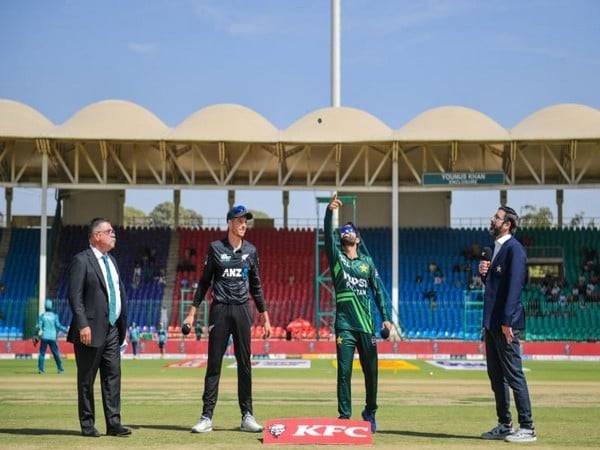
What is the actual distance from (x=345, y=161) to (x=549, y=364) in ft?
73.9

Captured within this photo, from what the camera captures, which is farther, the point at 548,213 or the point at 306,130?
the point at 548,213

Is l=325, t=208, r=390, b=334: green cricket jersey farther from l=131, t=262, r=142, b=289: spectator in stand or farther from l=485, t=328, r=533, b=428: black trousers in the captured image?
l=131, t=262, r=142, b=289: spectator in stand

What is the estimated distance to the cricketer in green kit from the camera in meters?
10.6

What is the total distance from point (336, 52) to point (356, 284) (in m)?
40.9

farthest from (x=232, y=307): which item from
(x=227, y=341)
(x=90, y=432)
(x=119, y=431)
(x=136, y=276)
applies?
(x=136, y=276)

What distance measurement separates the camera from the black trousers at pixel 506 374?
10.2 metres

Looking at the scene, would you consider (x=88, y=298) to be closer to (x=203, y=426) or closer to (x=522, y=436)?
(x=203, y=426)

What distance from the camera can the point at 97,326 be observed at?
1035 cm

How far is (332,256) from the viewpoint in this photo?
10.8 meters

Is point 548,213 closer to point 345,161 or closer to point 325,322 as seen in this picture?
point 345,161

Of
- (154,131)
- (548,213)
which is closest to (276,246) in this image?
(154,131)

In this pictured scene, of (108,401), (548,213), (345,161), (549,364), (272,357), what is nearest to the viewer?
(108,401)

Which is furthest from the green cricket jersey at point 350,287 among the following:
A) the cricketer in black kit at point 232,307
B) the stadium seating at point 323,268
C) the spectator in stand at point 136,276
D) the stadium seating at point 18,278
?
the spectator in stand at point 136,276

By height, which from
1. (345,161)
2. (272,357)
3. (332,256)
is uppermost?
(345,161)
